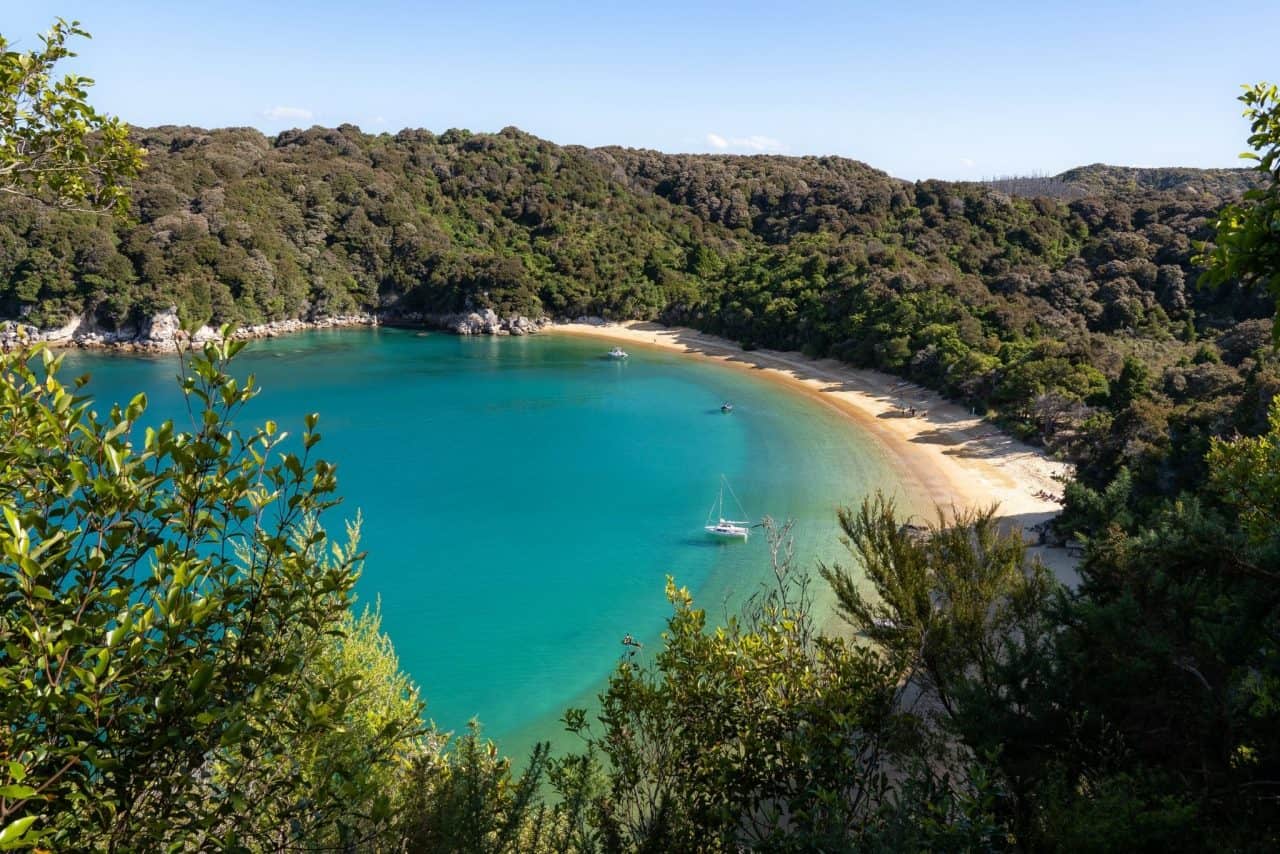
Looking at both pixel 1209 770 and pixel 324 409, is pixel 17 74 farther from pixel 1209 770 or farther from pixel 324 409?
pixel 324 409

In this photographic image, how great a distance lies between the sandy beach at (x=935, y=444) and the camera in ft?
94.8

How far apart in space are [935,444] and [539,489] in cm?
2024

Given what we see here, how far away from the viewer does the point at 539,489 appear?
33344 millimetres

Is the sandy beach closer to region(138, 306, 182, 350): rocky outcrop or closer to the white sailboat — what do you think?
the white sailboat

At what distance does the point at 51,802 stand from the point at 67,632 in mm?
768

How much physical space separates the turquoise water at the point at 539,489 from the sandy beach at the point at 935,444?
1892mm

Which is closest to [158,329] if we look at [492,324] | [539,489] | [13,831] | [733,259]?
[492,324]

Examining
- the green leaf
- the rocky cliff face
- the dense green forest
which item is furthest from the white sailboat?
the rocky cliff face

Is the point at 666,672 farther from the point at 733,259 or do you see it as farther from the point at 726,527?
the point at 733,259

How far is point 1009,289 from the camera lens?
53.6 meters

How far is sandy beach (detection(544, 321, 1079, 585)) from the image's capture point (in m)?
28.9

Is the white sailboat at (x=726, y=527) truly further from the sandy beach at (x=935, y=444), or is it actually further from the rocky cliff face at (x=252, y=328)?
the rocky cliff face at (x=252, y=328)

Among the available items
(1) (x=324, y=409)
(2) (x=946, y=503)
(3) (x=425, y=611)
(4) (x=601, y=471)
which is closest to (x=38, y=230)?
(1) (x=324, y=409)

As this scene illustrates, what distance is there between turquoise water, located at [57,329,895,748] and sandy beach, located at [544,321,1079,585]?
1892 mm
